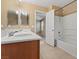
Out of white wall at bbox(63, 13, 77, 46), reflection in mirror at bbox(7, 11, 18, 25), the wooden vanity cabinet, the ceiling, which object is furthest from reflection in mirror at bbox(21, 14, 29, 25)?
the wooden vanity cabinet

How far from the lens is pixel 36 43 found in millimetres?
1273

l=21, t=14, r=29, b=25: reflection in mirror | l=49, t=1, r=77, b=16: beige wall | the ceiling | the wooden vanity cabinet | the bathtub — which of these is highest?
the ceiling

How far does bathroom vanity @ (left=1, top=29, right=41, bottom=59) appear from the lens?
1.00m

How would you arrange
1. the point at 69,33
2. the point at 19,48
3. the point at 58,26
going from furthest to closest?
the point at 58,26
the point at 69,33
the point at 19,48

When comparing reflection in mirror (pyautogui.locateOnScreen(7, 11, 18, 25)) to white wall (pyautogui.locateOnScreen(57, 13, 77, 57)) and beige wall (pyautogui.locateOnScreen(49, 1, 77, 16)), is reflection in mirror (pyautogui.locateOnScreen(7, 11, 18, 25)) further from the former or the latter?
beige wall (pyautogui.locateOnScreen(49, 1, 77, 16))

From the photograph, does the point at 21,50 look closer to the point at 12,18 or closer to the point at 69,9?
the point at 12,18

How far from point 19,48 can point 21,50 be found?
0.04 m

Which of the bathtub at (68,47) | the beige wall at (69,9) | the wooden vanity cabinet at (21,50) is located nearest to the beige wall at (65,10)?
the beige wall at (69,9)

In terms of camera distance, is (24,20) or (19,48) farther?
(24,20)

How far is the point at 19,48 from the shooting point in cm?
110

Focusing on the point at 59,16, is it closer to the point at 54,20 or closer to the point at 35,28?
the point at 54,20

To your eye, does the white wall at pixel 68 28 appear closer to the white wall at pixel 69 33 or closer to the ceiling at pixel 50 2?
the white wall at pixel 69 33

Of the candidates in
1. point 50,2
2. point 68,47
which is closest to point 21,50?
point 68,47

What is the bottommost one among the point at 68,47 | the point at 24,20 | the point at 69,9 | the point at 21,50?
the point at 68,47
